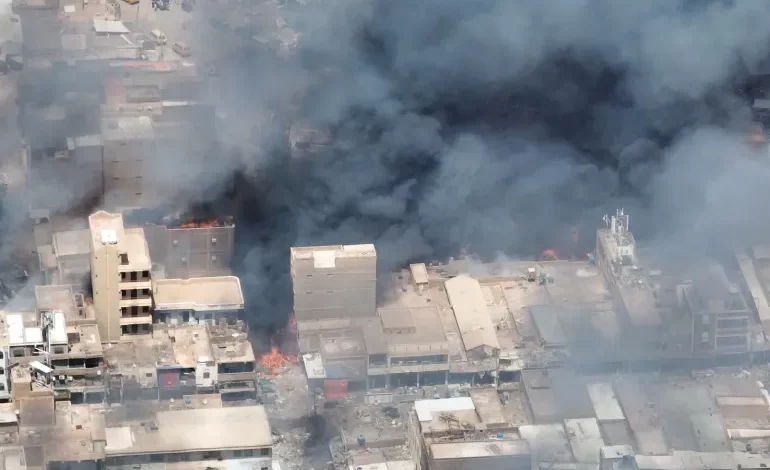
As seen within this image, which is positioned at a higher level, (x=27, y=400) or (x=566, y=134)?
(x=566, y=134)

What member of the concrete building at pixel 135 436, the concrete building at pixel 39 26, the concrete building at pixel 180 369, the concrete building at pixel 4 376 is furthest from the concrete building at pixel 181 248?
the concrete building at pixel 39 26

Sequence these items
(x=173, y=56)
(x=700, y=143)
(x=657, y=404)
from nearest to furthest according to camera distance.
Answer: (x=657, y=404)
(x=700, y=143)
(x=173, y=56)

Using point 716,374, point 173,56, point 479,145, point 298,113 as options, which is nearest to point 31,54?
point 173,56

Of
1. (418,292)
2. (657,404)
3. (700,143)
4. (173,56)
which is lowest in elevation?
(657,404)

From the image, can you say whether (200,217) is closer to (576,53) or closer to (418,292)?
(418,292)

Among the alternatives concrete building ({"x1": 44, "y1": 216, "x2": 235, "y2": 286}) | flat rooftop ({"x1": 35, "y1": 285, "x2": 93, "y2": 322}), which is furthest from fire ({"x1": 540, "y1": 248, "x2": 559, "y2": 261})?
flat rooftop ({"x1": 35, "y1": 285, "x2": 93, "y2": 322})

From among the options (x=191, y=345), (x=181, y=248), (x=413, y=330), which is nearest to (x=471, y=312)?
(x=413, y=330)

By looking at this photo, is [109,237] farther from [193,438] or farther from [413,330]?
[413,330]

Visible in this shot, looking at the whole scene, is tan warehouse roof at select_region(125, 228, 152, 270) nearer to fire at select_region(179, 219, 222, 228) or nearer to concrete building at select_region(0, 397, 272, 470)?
fire at select_region(179, 219, 222, 228)
